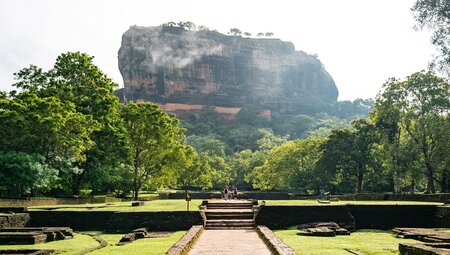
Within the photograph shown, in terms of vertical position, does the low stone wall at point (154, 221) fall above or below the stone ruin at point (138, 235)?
above

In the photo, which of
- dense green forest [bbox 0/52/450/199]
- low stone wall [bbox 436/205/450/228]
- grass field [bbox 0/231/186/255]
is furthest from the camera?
dense green forest [bbox 0/52/450/199]

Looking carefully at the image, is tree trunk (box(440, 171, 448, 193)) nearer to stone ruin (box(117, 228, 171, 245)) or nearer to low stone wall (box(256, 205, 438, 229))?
low stone wall (box(256, 205, 438, 229))

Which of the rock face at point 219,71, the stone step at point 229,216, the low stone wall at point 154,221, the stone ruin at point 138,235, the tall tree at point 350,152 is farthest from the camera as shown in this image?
the rock face at point 219,71

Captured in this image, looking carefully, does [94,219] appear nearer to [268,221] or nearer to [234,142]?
[268,221]

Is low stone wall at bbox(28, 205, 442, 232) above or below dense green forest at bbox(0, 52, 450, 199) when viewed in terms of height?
below

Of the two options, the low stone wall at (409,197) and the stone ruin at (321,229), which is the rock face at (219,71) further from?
the stone ruin at (321,229)

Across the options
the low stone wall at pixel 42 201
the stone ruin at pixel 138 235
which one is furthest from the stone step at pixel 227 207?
the low stone wall at pixel 42 201

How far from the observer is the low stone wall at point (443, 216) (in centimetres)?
1891

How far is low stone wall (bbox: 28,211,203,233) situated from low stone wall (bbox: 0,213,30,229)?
431mm

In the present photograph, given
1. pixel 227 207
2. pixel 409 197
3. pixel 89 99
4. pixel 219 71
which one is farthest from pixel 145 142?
pixel 219 71

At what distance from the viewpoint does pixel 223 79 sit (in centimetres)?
16475

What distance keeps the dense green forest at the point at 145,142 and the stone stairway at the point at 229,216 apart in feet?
34.9

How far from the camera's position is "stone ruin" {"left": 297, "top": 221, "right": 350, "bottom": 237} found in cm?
1628

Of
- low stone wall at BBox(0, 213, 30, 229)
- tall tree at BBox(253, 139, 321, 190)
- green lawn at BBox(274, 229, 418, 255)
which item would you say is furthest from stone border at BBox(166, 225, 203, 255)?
tall tree at BBox(253, 139, 321, 190)
